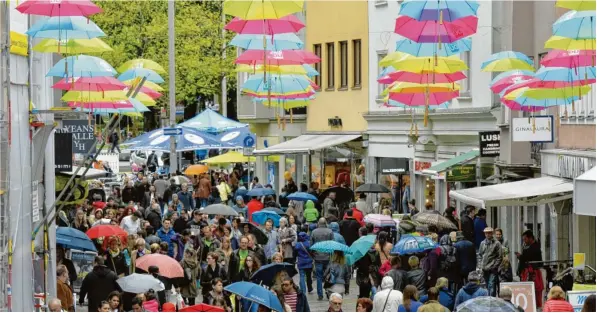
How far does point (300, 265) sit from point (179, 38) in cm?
4534

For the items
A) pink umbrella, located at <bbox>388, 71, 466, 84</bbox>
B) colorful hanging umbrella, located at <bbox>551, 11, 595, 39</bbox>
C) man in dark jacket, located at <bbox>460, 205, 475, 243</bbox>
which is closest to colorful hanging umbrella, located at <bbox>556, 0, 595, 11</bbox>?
colorful hanging umbrella, located at <bbox>551, 11, 595, 39</bbox>

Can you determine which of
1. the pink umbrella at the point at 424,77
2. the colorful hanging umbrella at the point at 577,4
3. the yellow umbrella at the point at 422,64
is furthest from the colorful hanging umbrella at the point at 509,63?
the colorful hanging umbrella at the point at 577,4

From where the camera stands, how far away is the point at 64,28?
74.5 ft

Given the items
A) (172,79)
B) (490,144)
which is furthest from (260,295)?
(172,79)

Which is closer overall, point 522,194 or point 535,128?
point 522,194

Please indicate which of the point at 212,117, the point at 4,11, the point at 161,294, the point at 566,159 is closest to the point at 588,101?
the point at 566,159

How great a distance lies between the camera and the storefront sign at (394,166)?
161 ft

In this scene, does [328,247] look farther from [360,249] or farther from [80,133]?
[80,133]

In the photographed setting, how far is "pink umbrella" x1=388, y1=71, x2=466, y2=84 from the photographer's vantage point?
32.0m

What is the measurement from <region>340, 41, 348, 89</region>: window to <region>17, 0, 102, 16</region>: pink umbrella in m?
33.1

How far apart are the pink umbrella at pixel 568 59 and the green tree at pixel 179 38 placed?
4806 cm

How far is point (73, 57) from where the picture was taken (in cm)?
2886

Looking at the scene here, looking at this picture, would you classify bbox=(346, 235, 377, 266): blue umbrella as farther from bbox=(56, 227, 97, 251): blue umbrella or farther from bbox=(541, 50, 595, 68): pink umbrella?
bbox=(541, 50, 595, 68): pink umbrella

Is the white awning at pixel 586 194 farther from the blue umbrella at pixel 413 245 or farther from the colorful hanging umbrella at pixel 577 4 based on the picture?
the blue umbrella at pixel 413 245
